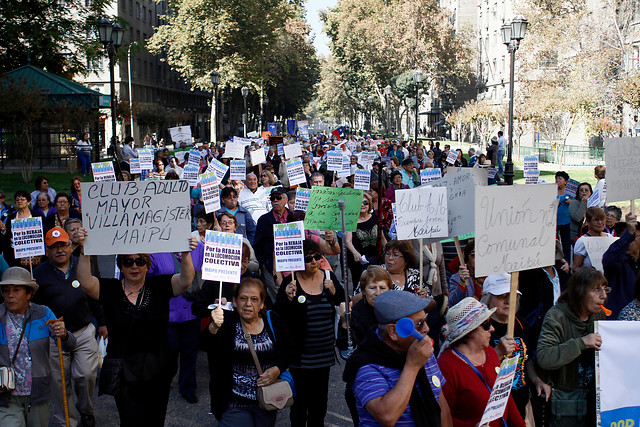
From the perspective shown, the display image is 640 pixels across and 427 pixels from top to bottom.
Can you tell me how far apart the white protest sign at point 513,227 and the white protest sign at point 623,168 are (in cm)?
319

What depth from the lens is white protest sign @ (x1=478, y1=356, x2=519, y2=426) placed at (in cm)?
366

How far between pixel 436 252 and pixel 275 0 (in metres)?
45.7

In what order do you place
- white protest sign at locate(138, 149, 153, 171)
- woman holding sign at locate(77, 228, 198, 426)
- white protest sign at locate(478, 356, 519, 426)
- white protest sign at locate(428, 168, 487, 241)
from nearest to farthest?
1. white protest sign at locate(478, 356, 519, 426)
2. woman holding sign at locate(77, 228, 198, 426)
3. white protest sign at locate(428, 168, 487, 241)
4. white protest sign at locate(138, 149, 153, 171)

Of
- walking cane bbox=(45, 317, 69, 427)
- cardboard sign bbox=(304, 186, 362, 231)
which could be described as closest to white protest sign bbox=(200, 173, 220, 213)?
cardboard sign bbox=(304, 186, 362, 231)

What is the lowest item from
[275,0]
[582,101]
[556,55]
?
[582,101]

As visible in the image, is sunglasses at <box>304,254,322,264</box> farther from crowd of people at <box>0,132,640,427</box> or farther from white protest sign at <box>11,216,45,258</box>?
white protest sign at <box>11,216,45,258</box>

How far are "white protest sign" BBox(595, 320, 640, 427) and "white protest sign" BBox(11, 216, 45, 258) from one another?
18.0 ft

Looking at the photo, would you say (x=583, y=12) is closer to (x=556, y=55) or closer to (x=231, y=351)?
(x=556, y=55)

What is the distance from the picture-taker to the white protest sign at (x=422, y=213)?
272 inches

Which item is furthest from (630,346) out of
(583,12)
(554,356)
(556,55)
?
(556,55)

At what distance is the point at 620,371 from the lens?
171 inches

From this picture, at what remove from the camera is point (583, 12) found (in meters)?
33.6

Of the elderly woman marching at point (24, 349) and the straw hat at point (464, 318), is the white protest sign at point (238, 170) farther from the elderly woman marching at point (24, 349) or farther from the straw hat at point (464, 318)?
the straw hat at point (464, 318)

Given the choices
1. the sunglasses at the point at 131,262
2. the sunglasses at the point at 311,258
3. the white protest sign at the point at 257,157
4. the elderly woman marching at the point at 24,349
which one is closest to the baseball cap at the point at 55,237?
the elderly woman marching at the point at 24,349
